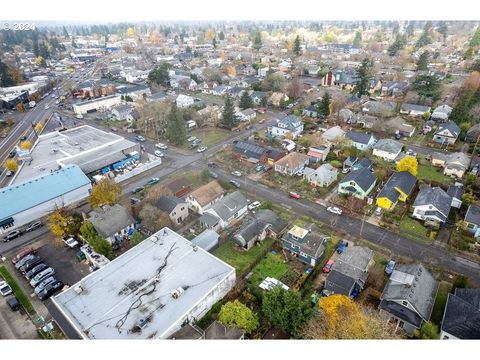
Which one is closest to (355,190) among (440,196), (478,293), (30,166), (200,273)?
(440,196)

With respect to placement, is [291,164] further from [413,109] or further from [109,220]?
[413,109]

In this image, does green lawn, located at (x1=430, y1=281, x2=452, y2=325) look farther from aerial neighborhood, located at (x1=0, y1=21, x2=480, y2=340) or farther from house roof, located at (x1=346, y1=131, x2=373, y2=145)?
house roof, located at (x1=346, y1=131, x2=373, y2=145)

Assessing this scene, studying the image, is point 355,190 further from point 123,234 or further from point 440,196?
point 123,234

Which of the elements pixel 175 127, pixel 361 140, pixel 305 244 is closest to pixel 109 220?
pixel 305 244

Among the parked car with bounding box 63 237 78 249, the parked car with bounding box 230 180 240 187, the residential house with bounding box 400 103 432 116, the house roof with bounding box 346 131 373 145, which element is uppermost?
the residential house with bounding box 400 103 432 116

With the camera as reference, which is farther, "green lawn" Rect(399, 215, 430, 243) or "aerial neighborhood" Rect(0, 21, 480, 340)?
"green lawn" Rect(399, 215, 430, 243)

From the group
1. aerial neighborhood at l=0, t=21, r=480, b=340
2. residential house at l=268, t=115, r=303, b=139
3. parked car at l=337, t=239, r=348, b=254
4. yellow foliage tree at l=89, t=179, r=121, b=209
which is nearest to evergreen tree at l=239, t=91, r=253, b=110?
aerial neighborhood at l=0, t=21, r=480, b=340

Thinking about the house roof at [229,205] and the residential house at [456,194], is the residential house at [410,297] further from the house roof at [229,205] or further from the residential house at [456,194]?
the house roof at [229,205]

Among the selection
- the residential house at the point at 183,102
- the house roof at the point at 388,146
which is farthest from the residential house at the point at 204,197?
the residential house at the point at 183,102
